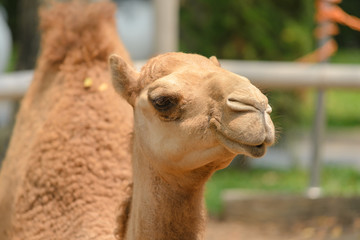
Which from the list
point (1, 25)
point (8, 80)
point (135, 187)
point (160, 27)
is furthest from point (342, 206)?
point (1, 25)

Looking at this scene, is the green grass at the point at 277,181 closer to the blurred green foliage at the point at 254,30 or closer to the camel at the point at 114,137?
the blurred green foliage at the point at 254,30

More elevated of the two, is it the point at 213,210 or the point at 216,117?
the point at 216,117

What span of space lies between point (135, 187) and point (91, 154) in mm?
786

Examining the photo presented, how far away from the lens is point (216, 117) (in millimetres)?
2344

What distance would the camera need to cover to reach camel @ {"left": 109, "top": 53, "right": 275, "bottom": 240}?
225 cm

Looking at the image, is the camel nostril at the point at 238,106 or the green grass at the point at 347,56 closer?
the camel nostril at the point at 238,106

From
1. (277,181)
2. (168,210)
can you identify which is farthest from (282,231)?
(168,210)

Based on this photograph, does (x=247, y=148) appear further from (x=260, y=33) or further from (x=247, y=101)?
(x=260, y=33)

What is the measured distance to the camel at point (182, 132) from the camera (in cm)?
225

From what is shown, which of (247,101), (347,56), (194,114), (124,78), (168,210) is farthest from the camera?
(347,56)

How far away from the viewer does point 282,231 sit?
6309mm

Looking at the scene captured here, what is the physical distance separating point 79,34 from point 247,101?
6.45 ft

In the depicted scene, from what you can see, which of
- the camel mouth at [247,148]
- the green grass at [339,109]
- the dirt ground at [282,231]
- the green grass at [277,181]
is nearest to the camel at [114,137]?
the camel mouth at [247,148]

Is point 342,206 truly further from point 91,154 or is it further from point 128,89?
point 128,89
